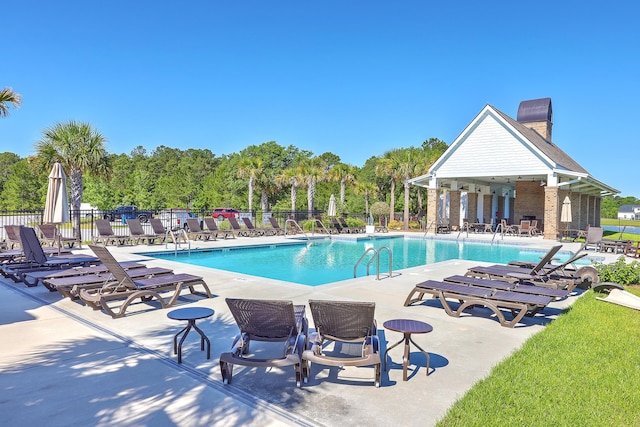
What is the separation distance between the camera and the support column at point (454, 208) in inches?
1175

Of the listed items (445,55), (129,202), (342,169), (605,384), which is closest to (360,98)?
(342,169)

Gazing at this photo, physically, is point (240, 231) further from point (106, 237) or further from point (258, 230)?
point (106, 237)

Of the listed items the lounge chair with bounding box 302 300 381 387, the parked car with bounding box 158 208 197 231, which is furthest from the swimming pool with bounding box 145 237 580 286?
the lounge chair with bounding box 302 300 381 387

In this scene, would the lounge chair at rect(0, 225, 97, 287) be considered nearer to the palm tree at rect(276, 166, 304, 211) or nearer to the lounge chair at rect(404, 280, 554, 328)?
the lounge chair at rect(404, 280, 554, 328)

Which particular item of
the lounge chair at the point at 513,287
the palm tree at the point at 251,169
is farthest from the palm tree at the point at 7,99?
the palm tree at the point at 251,169

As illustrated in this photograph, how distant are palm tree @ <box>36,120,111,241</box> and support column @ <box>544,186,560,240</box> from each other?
2196cm

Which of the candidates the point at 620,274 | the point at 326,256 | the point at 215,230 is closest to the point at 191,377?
the point at 620,274

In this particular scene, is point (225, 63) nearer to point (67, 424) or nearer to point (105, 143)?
point (105, 143)

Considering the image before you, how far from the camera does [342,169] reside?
3372cm

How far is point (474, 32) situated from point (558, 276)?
67.5ft

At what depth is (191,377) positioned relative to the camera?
159 inches

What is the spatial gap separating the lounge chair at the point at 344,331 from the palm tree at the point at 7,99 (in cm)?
1197

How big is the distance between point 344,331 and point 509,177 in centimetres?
2561

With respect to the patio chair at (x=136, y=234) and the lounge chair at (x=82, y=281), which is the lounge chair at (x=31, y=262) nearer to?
the lounge chair at (x=82, y=281)
